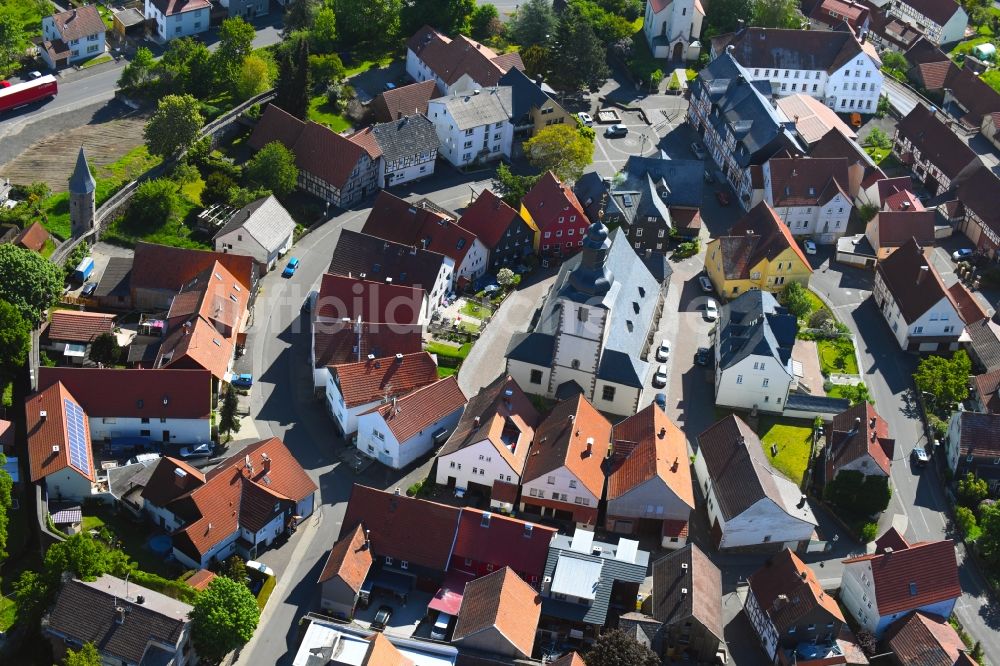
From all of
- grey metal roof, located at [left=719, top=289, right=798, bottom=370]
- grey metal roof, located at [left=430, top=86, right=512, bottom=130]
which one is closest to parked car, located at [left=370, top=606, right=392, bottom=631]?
grey metal roof, located at [left=719, top=289, right=798, bottom=370]

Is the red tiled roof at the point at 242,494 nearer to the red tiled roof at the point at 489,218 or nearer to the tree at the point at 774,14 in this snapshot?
the red tiled roof at the point at 489,218

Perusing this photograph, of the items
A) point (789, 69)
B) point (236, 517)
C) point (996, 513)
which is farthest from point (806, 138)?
point (236, 517)

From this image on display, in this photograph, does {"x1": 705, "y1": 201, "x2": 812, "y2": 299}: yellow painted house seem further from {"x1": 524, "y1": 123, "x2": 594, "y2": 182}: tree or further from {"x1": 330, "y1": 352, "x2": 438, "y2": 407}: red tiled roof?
{"x1": 330, "y1": 352, "x2": 438, "y2": 407}: red tiled roof

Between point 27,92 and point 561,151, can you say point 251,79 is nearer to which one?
point 27,92

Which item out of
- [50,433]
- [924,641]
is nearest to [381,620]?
[50,433]

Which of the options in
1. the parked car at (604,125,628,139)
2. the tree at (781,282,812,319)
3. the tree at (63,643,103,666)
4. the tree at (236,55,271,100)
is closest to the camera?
the tree at (63,643,103,666)
